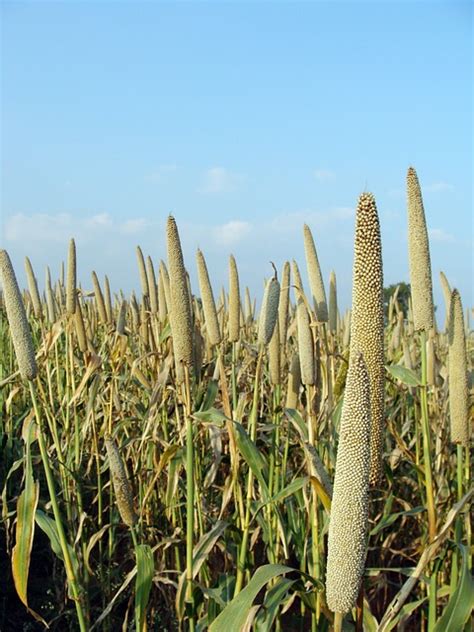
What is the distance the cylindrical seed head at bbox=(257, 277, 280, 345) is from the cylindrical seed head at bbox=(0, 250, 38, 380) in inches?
33.4

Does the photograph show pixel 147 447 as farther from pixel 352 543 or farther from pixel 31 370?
pixel 352 543

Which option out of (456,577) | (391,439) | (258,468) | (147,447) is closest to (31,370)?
(258,468)

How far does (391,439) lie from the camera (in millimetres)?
4383

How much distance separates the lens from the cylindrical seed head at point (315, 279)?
9.91 feet

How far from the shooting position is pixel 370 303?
5.19ft

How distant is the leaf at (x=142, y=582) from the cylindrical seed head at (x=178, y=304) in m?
0.65

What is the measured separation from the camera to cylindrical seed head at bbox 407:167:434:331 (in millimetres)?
2172

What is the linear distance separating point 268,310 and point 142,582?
1.06 metres

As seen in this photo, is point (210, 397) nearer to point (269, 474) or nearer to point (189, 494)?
point (269, 474)

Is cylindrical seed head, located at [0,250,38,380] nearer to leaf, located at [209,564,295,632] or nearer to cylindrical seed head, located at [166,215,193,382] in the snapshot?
cylindrical seed head, located at [166,215,193,382]

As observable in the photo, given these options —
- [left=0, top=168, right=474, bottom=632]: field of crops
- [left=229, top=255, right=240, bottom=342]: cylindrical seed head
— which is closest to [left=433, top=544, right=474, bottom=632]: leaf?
[left=0, top=168, right=474, bottom=632]: field of crops

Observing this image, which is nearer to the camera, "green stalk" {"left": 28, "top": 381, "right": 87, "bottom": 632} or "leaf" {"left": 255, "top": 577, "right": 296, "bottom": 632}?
"leaf" {"left": 255, "top": 577, "right": 296, "bottom": 632}

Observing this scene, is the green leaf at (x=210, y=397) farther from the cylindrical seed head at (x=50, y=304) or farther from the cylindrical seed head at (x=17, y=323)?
the cylindrical seed head at (x=50, y=304)

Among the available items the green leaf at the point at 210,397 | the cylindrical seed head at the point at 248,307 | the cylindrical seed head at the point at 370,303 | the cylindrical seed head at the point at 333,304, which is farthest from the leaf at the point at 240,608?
the cylindrical seed head at the point at 248,307
